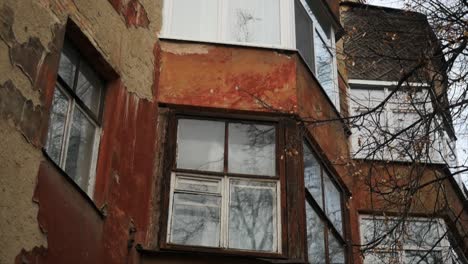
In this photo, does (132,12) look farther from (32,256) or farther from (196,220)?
(32,256)

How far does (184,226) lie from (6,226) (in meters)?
2.86

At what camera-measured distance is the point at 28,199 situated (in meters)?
6.50

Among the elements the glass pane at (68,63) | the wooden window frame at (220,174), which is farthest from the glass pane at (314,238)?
the glass pane at (68,63)

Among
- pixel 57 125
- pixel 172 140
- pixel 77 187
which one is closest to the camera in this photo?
pixel 77 187

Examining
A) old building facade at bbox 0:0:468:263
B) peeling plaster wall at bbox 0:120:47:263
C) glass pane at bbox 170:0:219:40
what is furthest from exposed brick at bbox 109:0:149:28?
peeling plaster wall at bbox 0:120:47:263

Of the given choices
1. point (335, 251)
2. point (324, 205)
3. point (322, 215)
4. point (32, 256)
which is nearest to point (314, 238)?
point (322, 215)

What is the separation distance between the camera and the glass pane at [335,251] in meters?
10.1

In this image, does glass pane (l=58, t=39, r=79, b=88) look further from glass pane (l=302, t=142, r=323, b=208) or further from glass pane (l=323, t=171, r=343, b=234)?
glass pane (l=323, t=171, r=343, b=234)

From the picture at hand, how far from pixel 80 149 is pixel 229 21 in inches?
134

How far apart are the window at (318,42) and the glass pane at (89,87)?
11.3 feet

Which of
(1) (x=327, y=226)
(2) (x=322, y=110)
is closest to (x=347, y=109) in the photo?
(2) (x=322, y=110)

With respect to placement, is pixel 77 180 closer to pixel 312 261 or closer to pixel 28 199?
pixel 28 199

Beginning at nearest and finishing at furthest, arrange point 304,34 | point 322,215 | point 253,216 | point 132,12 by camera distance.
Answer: point 253,216, point 132,12, point 322,215, point 304,34

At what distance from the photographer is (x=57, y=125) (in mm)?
7645
